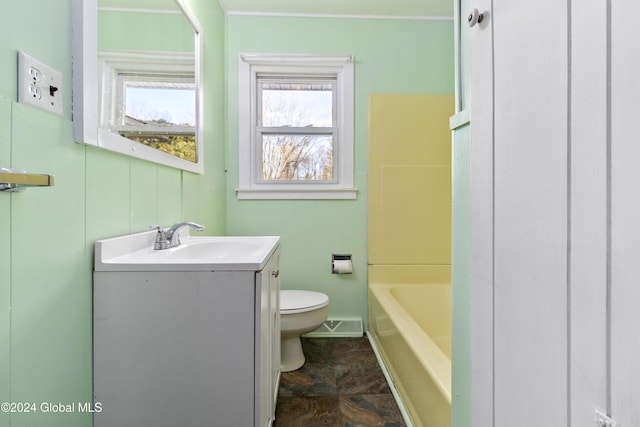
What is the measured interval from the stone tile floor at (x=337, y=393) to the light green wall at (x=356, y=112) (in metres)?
0.39

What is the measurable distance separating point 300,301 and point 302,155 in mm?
1081

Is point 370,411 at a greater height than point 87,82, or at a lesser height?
lesser

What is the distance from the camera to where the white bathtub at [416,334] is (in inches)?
46.4

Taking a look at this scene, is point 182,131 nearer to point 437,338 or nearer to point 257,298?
point 257,298

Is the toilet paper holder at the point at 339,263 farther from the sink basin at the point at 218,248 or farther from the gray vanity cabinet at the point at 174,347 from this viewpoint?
the gray vanity cabinet at the point at 174,347

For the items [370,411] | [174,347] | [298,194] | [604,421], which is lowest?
[370,411]

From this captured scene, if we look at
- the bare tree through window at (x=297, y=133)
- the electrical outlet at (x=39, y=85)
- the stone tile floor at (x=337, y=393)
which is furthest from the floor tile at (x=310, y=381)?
the electrical outlet at (x=39, y=85)

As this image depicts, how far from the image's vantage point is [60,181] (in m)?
0.81

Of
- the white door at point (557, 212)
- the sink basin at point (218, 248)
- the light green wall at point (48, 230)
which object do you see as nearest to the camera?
the white door at point (557, 212)

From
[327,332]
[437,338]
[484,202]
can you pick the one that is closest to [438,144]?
[437,338]

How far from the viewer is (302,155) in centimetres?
239

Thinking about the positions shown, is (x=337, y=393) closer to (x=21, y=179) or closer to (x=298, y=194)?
(x=298, y=194)

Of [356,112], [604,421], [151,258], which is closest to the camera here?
[604,421]

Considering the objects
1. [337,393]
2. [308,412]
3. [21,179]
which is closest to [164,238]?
[21,179]
